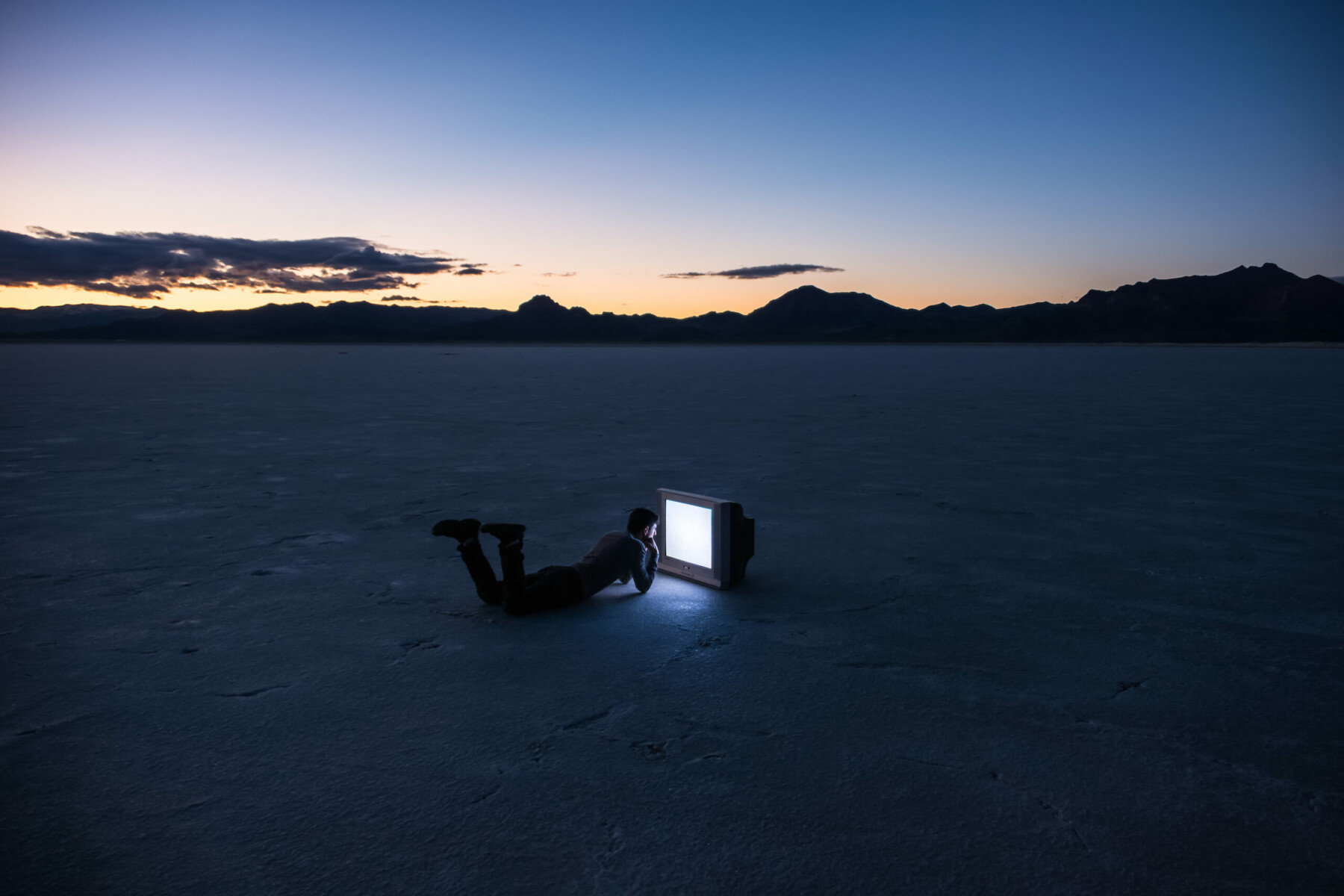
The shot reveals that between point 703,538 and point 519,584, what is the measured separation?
1.04 meters

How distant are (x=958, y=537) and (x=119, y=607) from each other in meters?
4.92

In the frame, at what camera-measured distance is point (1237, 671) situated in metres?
3.29

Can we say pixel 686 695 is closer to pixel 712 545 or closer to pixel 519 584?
pixel 519 584

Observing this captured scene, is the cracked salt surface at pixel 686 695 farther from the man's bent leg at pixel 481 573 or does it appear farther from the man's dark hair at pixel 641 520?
the man's dark hair at pixel 641 520

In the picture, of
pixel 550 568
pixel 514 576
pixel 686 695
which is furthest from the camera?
pixel 550 568

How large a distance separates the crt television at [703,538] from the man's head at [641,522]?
0.18 m

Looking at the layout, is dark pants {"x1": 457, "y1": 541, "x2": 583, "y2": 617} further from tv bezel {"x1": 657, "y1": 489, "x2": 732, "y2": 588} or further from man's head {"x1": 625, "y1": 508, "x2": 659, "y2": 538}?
tv bezel {"x1": 657, "y1": 489, "x2": 732, "y2": 588}

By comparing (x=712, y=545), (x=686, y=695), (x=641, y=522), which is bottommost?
(x=686, y=695)

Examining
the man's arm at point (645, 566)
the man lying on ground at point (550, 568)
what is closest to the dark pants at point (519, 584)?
the man lying on ground at point (550, 568)

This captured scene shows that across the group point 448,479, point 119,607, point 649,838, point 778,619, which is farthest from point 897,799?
point 448,479

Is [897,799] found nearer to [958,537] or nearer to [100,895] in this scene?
[100,895]

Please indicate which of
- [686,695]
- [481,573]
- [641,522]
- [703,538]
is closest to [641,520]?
[641,522]

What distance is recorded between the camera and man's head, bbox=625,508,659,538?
427 cm

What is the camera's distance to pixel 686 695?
121 inches
